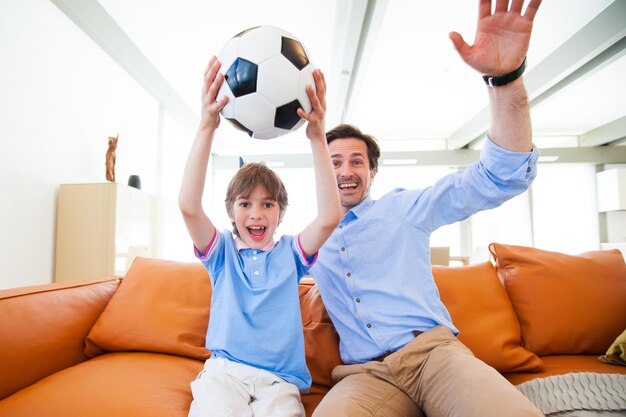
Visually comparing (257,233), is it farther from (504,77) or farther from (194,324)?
(504,77)

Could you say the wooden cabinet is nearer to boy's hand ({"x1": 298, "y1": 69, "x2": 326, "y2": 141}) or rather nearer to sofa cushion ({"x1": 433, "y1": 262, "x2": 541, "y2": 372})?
boy's hand ({"x1": 298, "y1": 69, "x2": 326, "y2": 141})

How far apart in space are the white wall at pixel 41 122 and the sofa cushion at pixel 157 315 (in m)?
1.61

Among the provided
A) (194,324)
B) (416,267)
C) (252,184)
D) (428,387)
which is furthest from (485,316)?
(194,324)

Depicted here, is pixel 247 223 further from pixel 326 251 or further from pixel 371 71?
pixel 371 71

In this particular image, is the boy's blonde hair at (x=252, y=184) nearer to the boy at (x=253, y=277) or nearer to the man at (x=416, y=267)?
the boy at (x=253, y=277)

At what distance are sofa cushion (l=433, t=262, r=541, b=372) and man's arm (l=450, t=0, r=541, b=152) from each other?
70 cm

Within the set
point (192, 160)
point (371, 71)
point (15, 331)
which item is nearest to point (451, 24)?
point (371, 71)

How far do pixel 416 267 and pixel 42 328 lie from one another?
132cm

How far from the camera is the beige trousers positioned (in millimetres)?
848

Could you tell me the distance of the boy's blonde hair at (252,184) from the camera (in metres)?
1.28

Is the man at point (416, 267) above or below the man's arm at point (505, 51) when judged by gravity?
below

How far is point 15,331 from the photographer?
1.10 m

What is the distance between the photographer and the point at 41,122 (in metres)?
2.69

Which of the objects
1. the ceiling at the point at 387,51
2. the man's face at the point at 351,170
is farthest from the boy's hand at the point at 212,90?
the ceiling at the point at 387,51
